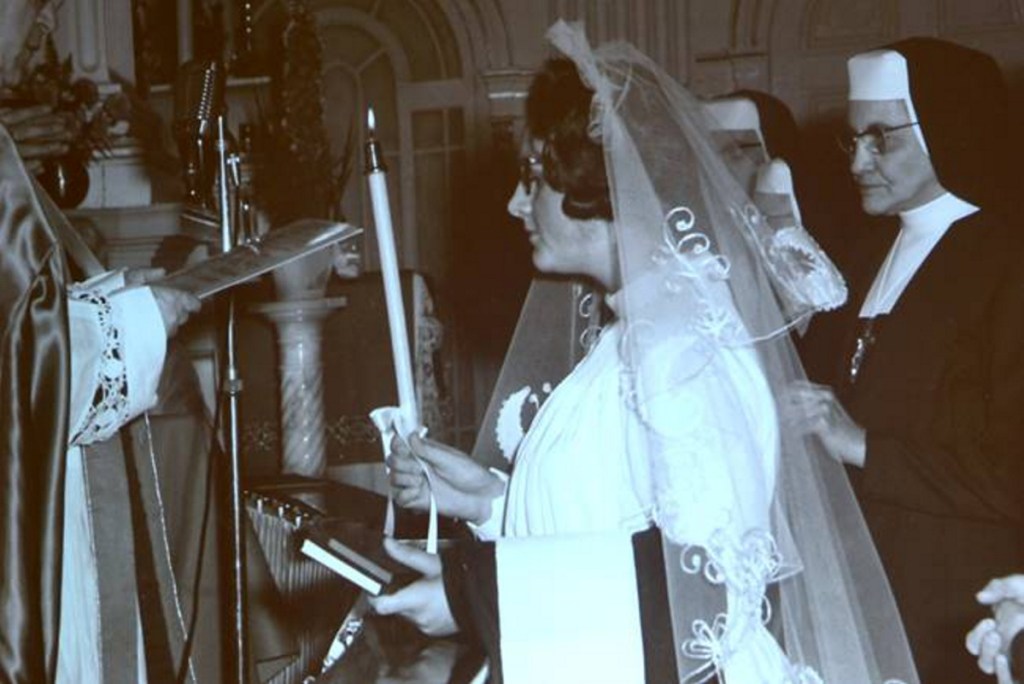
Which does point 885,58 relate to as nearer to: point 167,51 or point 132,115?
point 132,115

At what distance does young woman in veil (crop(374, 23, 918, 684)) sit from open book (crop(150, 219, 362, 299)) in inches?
21.5

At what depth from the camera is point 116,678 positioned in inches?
116

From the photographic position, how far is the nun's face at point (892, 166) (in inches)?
130

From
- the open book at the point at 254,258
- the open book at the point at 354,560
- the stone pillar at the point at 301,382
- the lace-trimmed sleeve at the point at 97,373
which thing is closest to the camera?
the open book at the point at 354,560

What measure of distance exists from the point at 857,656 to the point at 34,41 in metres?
1.82

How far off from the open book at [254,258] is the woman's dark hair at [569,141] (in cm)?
63

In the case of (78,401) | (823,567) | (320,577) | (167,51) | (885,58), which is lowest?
(320,577)

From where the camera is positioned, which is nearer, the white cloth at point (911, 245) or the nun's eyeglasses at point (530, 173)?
the nun's eyeglasses at point (530, 173)

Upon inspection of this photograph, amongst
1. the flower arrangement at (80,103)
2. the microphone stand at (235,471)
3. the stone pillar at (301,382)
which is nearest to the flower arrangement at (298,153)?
the stone pillar at (301,382)

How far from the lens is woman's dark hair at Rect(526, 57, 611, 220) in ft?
7.59

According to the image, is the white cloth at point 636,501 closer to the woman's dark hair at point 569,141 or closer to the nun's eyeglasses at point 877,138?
the woman's dark hair at point 569,141

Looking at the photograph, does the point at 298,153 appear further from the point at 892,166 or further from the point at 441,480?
the point at 441,480

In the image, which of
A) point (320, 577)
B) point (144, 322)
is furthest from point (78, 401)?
point (320, 577)

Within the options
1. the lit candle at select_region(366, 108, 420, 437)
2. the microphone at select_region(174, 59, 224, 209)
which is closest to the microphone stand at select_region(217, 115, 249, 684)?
the microphone at select_region(174, 59, 224, 209)
